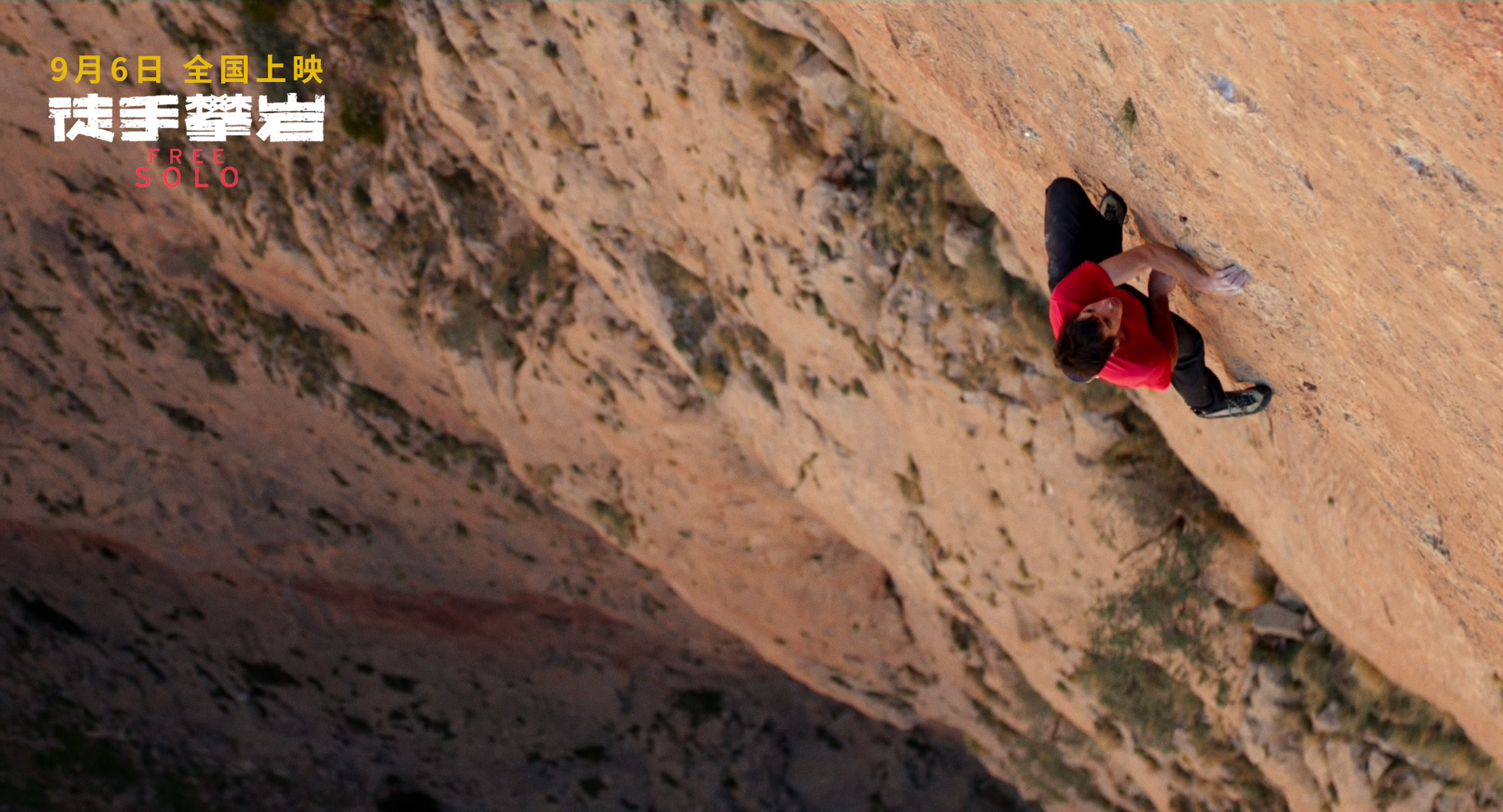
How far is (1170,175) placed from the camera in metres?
4.14

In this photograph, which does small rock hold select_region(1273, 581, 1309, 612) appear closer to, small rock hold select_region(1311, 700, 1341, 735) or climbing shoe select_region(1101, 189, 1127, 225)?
small rock hold select_region(1311, 700, 1341, 735)

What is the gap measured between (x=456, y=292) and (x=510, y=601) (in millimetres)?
4544

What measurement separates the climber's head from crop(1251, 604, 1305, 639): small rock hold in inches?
122

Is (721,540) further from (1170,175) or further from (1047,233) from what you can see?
(1170,175)

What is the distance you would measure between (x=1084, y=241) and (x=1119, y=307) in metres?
0.50

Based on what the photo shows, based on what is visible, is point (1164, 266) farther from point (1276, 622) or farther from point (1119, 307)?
point (1276, 622)

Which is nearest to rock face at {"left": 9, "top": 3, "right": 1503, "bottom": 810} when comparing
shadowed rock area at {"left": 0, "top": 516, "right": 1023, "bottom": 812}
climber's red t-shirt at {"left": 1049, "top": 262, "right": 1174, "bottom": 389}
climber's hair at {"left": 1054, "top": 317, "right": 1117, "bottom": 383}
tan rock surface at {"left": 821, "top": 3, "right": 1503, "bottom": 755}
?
tan rock surface at {"left": 821, "top": 3, "right": 1503, "bottom": 755}

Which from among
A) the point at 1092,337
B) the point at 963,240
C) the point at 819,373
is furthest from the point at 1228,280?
the point at 819,373

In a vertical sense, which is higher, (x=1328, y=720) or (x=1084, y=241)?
(x=1084, y=241)

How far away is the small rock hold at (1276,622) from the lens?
21.9ft

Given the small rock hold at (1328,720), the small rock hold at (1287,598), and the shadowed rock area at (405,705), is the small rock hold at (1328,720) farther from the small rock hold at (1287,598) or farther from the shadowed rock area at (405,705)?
the shadowed rock area at (405,705)

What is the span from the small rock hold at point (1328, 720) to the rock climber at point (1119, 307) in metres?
2.36

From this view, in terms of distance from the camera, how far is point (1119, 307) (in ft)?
14.2

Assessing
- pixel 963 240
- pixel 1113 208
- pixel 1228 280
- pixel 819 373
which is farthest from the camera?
pixel 819 373
